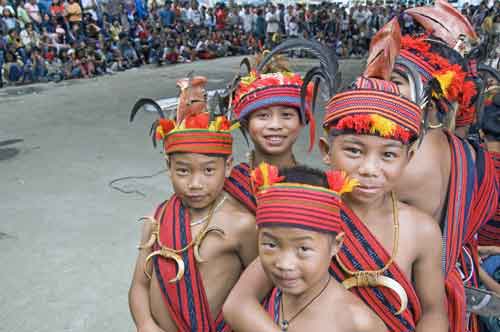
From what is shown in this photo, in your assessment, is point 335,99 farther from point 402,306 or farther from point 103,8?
point 103,8

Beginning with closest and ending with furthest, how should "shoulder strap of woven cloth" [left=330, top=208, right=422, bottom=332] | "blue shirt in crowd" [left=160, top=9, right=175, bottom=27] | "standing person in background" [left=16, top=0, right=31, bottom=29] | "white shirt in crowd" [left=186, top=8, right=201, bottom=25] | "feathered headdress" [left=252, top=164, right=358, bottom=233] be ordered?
1. "feathered headdress" [left=252, top=164, right=358, bottom=233]
2. "shoulder strap of woven cloth" [left=330, top=208, right=422, bottom=332]
3. "standing person in background" [left=16, top=0, right=31, bottom=29]
4. "blue shirt in crowd" [left=160, top=9, right=175, bottom=27]
5. "white shirt in crowd" [left=186, top=8, right=201, bottom=25]

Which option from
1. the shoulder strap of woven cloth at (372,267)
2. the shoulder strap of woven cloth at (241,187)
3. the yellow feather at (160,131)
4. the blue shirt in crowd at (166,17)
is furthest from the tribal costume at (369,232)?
the blue shirt in crowd at (166,17)

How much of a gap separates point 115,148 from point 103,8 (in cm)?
1284

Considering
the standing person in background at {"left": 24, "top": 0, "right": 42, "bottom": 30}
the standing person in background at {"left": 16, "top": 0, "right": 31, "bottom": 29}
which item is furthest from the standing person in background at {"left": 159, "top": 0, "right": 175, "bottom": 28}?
the standing person in background at {"left": 16, "top": 0, "right": 31, "bottom": 29}

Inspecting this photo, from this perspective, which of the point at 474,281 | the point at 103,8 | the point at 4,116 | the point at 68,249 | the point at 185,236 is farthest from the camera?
the point at 103,8

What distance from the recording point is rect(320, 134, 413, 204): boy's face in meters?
1.71

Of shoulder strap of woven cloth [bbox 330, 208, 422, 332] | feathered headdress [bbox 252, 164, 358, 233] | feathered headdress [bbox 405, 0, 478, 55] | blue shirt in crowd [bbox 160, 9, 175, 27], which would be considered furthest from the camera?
blue shirt in crowd [bbox 160, 9, 175, 27]

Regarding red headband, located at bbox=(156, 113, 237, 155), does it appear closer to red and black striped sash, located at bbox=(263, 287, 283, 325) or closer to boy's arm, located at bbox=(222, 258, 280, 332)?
boy's arm, located at bbox=(222, 258, 280, 332)

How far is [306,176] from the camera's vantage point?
1616mm

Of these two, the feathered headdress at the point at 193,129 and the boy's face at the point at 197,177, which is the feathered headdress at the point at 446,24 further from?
the boy's face at the point at 197,177

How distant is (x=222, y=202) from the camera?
2.17 m

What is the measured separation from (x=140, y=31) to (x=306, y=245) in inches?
719

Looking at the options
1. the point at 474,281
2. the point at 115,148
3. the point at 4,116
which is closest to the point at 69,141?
the point at 115,148

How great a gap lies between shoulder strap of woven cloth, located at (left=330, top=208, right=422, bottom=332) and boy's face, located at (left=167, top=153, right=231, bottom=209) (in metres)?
0.58
